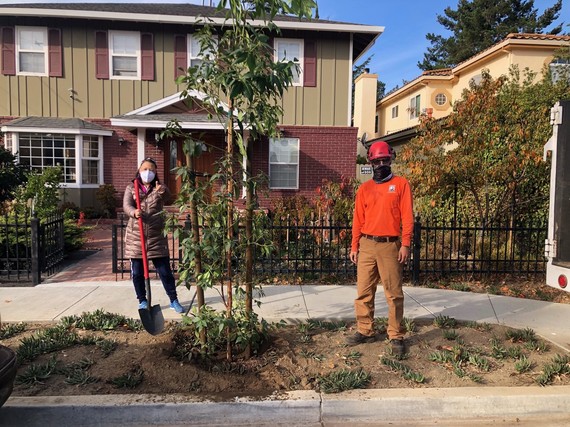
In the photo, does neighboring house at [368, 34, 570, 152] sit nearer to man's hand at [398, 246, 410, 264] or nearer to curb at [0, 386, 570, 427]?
man's hand at [398, 246, 410, 264]

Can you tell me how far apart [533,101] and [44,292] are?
9752mm

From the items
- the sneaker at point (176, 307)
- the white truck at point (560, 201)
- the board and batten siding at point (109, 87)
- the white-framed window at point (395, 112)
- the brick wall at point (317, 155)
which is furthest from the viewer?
the white-framed window at point (395, 112)

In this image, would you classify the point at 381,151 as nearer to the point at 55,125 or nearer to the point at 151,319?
the point at 151,319

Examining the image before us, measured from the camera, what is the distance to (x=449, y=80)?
22.2 m

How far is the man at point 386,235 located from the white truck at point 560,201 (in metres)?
1.28

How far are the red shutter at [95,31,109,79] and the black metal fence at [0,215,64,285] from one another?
7589 mm

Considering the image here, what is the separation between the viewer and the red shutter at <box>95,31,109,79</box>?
1341cm

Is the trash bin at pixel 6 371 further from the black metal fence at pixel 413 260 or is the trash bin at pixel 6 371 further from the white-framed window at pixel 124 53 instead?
the white-framed window at pixel 124 53

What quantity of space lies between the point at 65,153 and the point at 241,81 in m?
12.1

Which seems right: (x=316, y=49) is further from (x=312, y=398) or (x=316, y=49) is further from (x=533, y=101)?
(x=312, y=398)

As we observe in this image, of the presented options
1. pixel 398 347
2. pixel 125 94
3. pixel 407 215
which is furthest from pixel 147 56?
pixel 398 347

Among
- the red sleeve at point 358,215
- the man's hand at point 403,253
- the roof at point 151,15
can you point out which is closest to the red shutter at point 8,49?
the roof at point 151,15

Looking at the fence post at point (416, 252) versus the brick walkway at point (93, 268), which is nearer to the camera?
the fence post at point (416, 252)

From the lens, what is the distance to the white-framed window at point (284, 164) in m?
14.1
